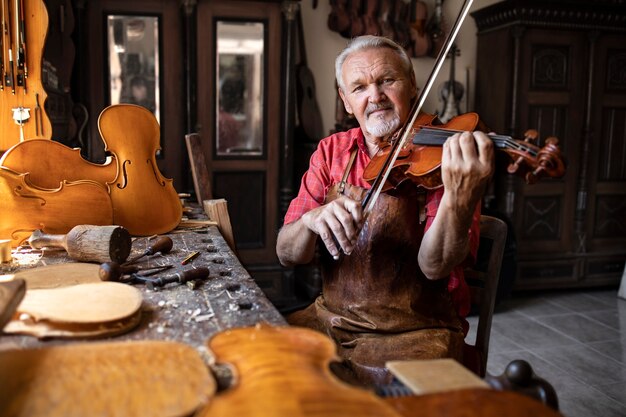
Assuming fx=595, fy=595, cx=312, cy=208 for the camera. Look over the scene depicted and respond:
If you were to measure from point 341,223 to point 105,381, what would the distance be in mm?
849

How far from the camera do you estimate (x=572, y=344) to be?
12.6ft

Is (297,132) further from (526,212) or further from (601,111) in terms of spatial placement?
(601,111)

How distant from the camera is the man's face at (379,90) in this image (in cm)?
199

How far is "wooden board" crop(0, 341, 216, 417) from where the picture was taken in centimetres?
84

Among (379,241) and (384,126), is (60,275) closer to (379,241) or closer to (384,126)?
(379,241)

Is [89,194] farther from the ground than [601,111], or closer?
closer

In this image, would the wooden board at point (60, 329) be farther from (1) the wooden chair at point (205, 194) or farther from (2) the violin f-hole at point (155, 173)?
(1) the wooden chair at point (205, 194)

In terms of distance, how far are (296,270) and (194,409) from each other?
13.1 ft

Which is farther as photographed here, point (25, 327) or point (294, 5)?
point (294, 5)

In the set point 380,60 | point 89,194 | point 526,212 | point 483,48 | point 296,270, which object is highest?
point 483,48

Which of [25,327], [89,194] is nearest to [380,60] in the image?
[89,194]

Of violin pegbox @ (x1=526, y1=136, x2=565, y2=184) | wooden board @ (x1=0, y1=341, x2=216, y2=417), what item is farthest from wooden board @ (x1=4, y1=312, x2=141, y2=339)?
violin pegbox @ (x1=526, y1=136, x2=565, y2=184)

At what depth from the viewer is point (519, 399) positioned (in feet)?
2.91

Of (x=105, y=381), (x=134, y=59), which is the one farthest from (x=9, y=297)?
(x=134, y=59)
